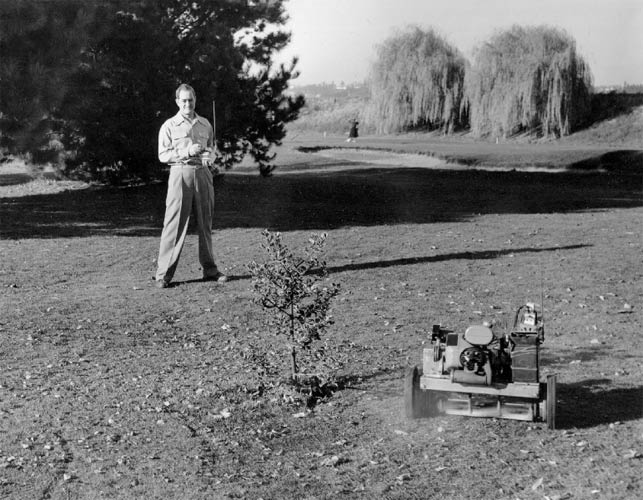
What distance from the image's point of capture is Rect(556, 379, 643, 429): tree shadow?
555 cm

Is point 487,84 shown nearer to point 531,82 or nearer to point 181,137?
point 531,82

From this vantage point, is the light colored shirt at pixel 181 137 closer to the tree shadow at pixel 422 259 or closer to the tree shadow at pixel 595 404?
the tree shadow at pixel 422 259

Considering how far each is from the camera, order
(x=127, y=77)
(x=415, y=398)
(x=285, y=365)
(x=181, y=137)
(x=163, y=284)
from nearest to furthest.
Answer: (x=415, y=398)
(x=285, y=365)
(x=181, y=137)
(x=163, y=284)
(x=127, y=77)

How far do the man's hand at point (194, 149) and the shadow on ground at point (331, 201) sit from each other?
587 cm

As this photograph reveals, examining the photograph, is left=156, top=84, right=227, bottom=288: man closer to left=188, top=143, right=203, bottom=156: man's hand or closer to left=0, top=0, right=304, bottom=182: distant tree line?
left=188, top=143, right=203, bottom=156: man's hand

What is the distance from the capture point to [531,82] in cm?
3300

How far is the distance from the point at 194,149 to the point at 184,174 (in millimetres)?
434

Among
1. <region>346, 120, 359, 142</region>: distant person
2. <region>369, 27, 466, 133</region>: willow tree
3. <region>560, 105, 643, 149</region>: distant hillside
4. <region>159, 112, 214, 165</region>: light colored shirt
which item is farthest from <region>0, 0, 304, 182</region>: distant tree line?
<region>346, 120, 359, 142</region>: distant person

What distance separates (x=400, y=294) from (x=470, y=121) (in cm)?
2948

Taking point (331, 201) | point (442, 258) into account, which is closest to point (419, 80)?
point (331, 201)

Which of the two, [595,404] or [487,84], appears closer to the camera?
[595,404]

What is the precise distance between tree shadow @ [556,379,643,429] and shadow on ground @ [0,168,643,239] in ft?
33.7

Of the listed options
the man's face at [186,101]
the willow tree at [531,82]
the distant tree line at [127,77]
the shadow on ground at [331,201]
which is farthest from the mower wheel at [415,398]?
the willow tree at [531,82]

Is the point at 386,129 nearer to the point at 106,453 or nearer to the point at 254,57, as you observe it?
the point at 254,57
